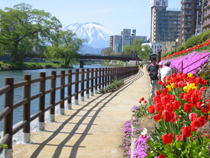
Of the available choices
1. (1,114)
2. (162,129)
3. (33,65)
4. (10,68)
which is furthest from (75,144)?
(33,65)

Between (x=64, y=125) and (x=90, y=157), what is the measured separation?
2459mm

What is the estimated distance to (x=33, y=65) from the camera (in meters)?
69.0

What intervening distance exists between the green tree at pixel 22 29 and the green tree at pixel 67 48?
13.3m

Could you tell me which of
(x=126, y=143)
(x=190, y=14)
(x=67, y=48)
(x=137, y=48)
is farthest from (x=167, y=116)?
(x=137, y=48)

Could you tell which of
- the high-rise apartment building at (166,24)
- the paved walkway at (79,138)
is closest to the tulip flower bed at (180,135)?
the paved walkway at (79,138)

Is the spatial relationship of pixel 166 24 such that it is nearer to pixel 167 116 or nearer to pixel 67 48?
pixel 67 48

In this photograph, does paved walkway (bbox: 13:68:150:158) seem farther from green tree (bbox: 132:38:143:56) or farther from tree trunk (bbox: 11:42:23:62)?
green tree (bbox: 132:38:143:56)

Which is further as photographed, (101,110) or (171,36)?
(171,36)

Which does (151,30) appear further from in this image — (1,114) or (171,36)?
(1,114)

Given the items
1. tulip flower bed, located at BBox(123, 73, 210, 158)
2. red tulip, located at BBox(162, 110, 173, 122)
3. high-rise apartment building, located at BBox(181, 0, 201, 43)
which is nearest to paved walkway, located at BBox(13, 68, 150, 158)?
tulip flower bed, located at BBox(123, 73, 210, 158)

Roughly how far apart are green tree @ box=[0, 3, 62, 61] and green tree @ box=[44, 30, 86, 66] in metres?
13.3

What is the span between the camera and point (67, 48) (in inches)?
3396

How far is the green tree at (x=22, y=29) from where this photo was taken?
6311 cm

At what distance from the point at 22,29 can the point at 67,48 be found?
23521 millimetres
